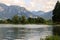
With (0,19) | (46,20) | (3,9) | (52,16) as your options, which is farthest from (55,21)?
(3,9)

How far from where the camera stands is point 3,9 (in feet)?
74.6

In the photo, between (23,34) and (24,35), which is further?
(23,34)

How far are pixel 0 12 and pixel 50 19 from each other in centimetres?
568

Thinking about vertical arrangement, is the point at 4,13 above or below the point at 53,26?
above

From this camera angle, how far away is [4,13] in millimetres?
21109

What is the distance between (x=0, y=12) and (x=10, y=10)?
63.7 inches

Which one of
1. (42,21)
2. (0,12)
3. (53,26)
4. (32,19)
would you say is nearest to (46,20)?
(42,21)

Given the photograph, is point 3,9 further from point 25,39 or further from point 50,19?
point 25,39

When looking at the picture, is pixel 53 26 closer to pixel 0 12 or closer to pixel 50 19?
pixel 50 19

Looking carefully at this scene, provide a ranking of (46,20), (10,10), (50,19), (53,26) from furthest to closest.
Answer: (10,10)
(53,26)
(50,19)
(46,20)

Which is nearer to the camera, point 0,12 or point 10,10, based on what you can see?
point 0,12

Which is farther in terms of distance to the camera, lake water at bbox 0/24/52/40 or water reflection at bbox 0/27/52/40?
lake water at bbox 0/24/52/40

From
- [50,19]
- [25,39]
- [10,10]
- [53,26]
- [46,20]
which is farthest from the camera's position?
[10,10]

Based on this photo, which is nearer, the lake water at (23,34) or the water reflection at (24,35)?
the water reflection at (24,35)
